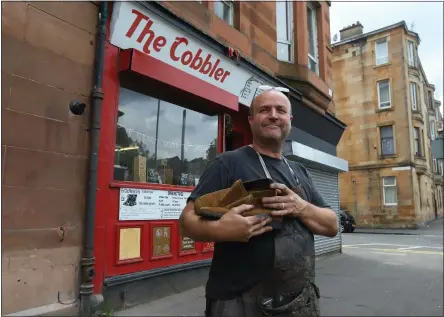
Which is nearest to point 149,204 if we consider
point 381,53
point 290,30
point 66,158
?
point 66,158

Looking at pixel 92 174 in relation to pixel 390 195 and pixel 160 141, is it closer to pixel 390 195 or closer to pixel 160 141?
pixel 160 141

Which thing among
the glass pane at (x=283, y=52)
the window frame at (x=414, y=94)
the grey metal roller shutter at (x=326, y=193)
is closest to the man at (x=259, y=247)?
the glass pane at (x=283, y=52)

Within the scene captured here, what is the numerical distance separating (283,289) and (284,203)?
17.1 inches

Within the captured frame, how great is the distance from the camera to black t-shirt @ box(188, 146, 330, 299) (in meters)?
1.75

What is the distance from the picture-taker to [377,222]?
2503 centimetres

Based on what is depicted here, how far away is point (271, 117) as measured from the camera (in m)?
1.99

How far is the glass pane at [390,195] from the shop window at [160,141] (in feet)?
71.1

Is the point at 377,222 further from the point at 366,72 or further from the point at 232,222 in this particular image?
the point at 232,222

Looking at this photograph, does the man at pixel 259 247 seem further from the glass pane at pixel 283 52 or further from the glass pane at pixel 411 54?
the glass pane at pixel 411 54

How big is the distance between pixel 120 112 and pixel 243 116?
350cm

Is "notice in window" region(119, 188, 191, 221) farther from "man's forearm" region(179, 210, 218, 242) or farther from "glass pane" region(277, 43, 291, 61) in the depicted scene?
"glass pane" region(277, 43, 291, 61)

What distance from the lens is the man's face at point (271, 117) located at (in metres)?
1.99

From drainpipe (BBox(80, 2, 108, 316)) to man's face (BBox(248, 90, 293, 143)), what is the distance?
325 cm

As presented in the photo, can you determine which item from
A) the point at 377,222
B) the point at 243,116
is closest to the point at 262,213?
the point at 243,116
